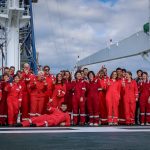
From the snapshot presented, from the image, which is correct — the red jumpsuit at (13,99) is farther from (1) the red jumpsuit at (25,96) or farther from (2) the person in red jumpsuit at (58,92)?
(2) the person in red jumpsuit at (58,92)

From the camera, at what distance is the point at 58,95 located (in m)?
12.8

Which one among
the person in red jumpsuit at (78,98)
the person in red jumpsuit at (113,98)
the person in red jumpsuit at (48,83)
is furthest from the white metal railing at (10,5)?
the person in red jumpsuit at (113,98)

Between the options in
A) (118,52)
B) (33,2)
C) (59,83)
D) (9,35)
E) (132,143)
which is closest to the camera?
(132,143)

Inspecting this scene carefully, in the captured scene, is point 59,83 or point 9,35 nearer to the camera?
point 59,83

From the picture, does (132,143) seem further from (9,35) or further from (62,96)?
(9,35)

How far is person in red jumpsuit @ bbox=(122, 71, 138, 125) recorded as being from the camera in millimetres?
12898

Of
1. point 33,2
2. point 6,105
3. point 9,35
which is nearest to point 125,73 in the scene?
point 6,105

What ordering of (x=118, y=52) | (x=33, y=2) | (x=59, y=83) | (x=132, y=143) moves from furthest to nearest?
(x=33, y=2)
(x=118, y=52)
(x=59, y=83)
(x=132, y=143)

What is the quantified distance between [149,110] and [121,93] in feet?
3.17

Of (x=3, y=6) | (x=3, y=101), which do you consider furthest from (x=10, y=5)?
(x=3, y=101)

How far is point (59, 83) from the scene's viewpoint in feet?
41.9

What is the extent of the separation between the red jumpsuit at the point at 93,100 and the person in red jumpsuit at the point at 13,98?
6.54ft

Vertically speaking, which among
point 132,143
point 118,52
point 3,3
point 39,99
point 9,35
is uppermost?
point 3,3

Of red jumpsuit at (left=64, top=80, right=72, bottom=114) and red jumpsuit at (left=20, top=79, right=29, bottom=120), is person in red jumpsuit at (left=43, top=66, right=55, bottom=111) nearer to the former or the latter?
red jumpsuit at (left=64, top=80, right=72, bottom=114)
